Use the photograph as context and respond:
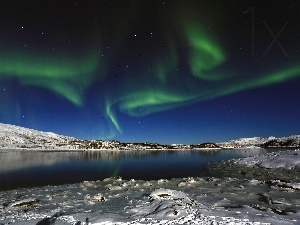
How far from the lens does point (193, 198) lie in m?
14.5

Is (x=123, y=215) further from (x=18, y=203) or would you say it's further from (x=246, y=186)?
(x=246, y=186)

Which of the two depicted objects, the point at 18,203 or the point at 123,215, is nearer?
the point at 123,215

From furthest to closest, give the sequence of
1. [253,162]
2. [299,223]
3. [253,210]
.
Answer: [253,162] < [253,210] < [299,223]

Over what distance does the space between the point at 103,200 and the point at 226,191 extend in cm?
786

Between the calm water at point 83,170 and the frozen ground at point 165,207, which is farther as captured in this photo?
→ the calm water at point 83,170

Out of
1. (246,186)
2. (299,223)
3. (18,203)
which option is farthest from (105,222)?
(246,186)

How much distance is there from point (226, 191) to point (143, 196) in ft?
18.1

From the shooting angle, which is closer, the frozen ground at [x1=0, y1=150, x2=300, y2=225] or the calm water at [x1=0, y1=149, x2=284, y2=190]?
the frozen ground at [x1=0, y1=150, x2=300, y2=225]

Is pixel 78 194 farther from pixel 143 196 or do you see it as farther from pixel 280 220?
pixel 280 220

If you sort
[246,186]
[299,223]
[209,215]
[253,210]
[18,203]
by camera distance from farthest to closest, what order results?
[246,186], [18,203], [253,210], [209,215], [299,223]

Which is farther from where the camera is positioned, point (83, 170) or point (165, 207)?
point (83, 170)

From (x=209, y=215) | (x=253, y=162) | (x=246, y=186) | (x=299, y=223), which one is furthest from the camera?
(x=253, y=162)

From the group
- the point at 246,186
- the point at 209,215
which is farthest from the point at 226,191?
the point at 209,215

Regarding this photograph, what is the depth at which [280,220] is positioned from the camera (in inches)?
395
